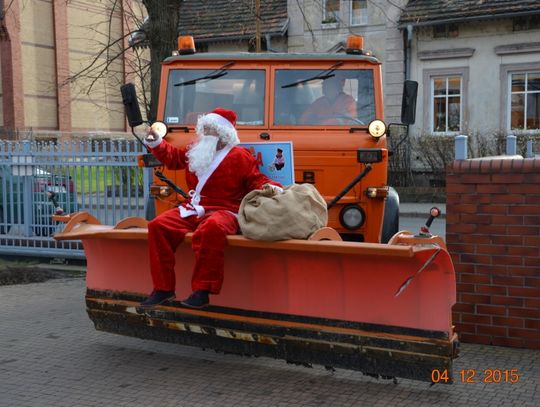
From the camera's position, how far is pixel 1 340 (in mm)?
5859

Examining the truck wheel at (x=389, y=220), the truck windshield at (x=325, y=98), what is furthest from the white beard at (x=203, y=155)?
the truck wheel at (x=389, y=220)

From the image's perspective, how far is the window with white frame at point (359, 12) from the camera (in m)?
A: 22.0

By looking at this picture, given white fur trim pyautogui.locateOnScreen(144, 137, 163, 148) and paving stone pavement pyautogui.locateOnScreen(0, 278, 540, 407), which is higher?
white fur trim pyautogui.locateOnScreen(144, 137, 163, 148)

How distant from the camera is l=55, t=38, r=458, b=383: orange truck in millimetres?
4027

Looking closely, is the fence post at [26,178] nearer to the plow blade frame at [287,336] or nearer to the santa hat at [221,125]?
the plow blade frame at [287,336]

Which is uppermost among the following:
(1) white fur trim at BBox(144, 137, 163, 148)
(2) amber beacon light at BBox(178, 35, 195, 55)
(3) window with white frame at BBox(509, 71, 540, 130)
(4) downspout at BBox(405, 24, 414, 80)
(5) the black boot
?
(4) downspout at BBox(405, 24, 414, 80)

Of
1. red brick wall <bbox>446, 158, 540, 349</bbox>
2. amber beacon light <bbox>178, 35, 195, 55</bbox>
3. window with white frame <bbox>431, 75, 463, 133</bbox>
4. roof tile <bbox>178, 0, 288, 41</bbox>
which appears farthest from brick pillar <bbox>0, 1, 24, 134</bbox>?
red brick wall <bbox>446, 158, 540, 349</bbox>

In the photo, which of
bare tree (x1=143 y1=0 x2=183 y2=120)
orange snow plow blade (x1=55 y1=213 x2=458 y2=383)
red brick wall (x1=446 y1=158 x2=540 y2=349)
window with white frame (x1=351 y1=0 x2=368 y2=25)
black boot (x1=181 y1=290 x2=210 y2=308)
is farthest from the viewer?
window with white frame (x1=351 y1=0 x2=368 y2=25)

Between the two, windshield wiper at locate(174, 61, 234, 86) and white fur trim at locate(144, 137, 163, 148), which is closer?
white fur trim at locate(144, 137, 163, 148)

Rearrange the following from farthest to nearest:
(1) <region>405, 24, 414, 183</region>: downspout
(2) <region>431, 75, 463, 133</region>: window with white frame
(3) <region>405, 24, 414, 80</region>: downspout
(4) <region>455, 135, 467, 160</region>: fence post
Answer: (3) <region>405, 24, 414, 80</region>: downspout
(2) <region>431, 75, 463, 133</region>: window with white frame
(1) <region>405, 24, 414, 183</region>: downspout
(4) <region>455, 135, 467, 160</region>: fence post

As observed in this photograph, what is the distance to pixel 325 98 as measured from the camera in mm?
6297

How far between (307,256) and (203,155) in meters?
1.13

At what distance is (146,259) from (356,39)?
311 cm

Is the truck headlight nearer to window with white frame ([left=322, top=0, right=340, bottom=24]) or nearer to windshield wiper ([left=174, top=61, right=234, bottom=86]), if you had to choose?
windshield wiper ([left=174, top=61, right=234, bottom=86])
